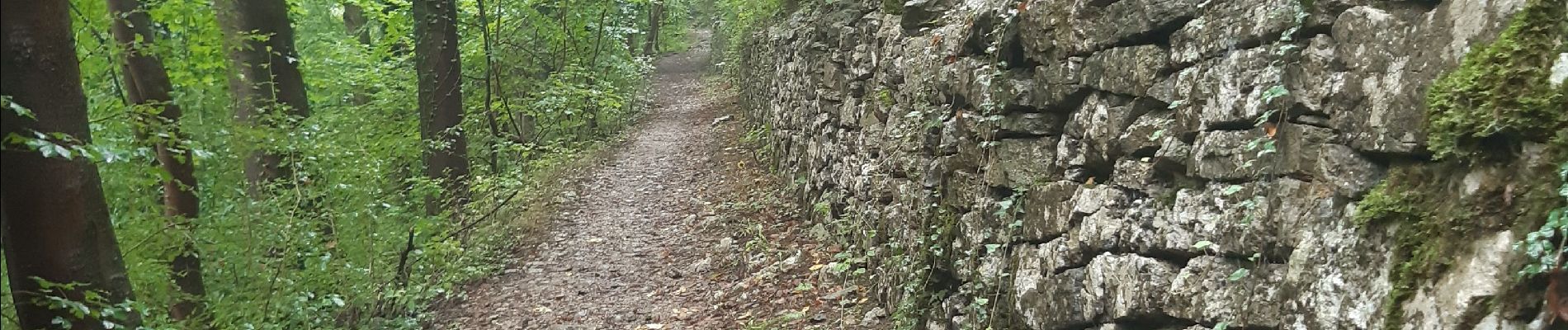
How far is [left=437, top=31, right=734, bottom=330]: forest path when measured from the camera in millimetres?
7645

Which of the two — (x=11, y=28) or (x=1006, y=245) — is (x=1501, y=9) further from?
(x=11, y=28)

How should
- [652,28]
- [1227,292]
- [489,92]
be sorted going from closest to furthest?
[1227,292], [489,92], [652,28]

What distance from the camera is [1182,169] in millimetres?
3504

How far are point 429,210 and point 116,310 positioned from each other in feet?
24.6

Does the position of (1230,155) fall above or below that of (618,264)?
above

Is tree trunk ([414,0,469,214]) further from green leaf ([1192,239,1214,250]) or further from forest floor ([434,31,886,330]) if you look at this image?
green leaf ([1192,239,1214,250])

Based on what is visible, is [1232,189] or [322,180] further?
[322,180]

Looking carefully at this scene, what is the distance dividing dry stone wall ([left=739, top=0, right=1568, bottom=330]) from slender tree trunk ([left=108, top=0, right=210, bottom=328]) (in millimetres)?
4460

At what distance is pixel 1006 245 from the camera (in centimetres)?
462

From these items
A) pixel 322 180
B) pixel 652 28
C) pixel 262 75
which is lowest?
pixel 322 180

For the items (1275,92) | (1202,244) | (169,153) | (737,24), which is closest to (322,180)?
(169,153)

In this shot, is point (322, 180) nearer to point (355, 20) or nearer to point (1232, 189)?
Result: point (1232, 189)

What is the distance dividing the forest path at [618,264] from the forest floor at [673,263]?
0.02 m

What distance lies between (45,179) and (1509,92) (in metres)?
4.34
